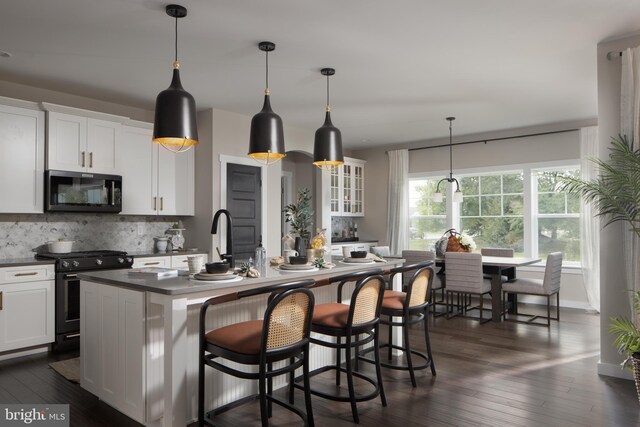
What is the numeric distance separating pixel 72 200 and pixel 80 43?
5.83 feet

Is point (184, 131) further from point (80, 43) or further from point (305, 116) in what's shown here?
point (305, 116)

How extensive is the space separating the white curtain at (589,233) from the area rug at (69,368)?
6270 millimetres

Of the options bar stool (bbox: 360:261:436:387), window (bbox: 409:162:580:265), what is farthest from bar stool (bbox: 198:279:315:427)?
window (bbox: 409:162:580:265)

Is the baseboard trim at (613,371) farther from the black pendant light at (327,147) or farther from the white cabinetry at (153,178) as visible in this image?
the white cabinetry at (153,178)

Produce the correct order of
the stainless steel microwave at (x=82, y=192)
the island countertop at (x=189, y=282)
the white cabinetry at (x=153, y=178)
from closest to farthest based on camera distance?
the island countertop at (x=189, y=282), the stainless steel microwave at (x=82, y=192), the white cabinetry at (x=153, y=178)

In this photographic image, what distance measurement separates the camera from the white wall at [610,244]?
3.48 metres

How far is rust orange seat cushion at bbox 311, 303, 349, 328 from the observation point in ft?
9.23

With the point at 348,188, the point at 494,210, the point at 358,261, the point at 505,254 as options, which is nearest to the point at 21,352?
the point at 358,261

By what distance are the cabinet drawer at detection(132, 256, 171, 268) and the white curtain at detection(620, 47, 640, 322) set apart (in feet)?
14.9

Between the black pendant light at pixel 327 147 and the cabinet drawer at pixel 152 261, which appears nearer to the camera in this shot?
the black pendant light at pixel 327 147

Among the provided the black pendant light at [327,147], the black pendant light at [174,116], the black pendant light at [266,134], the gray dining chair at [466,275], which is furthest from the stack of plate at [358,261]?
the gray dining chair at [466,275]

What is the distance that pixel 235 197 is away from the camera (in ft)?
19.0

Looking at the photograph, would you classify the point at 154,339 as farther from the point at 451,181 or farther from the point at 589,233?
the point at 589,233

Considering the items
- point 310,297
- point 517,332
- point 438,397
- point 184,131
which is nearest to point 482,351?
point 517,332
